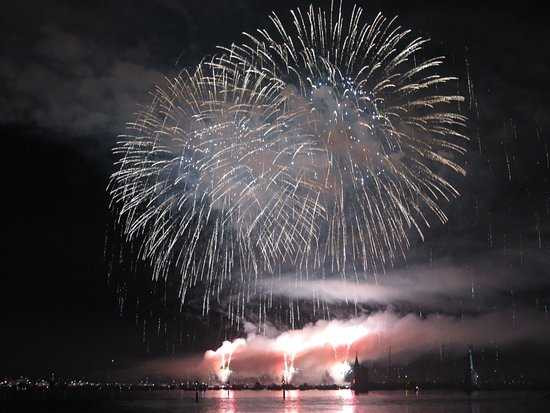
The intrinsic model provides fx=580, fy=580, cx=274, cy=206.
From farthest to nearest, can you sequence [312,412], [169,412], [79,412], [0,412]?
[312,412] → [169,412] → [79,412] → [0,412]

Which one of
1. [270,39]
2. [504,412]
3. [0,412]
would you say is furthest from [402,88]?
[504,412]

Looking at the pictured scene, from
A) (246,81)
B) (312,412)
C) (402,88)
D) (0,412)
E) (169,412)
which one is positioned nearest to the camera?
(402,88)

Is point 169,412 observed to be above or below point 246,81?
below

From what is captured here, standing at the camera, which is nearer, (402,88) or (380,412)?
(402,88)

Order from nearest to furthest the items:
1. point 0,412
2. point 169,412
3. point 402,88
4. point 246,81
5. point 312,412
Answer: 1. point 402,88
2. point 246,81
3. point 0,412
4. point 169,412
5. point 312,412

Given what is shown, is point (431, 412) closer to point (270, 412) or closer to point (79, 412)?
point (270, 412)

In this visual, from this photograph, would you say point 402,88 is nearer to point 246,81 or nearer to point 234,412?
point 246,81

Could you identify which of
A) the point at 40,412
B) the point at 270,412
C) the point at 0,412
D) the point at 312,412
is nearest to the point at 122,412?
the point at 40,412

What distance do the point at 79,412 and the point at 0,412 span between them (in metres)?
11.2

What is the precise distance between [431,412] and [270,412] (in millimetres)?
25932

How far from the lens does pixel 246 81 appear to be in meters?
28.0

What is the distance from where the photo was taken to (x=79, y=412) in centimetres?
8606

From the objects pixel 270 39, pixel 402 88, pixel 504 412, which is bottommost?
pixel 504 412

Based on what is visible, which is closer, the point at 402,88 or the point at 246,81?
the point at 402,88
